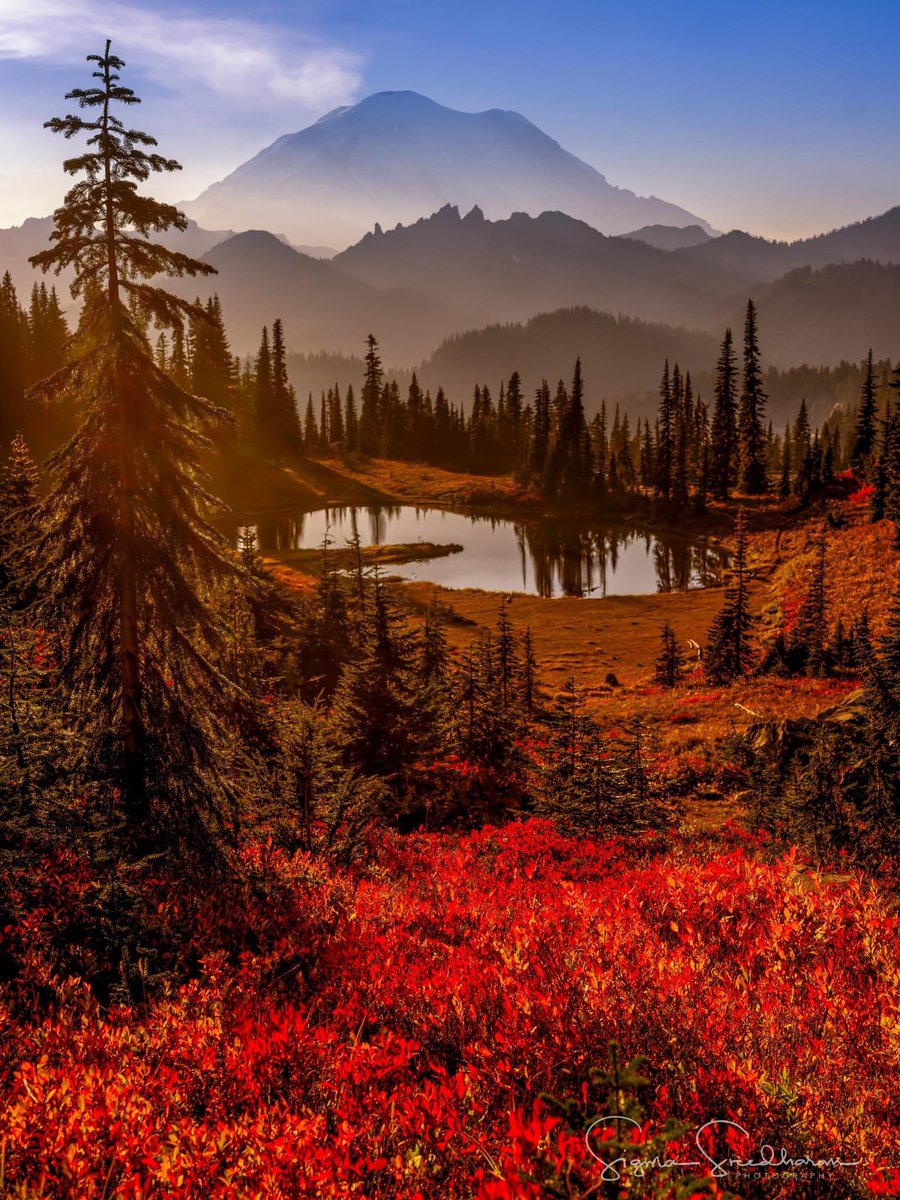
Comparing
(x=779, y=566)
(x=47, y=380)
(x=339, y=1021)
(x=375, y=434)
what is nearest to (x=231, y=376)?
(x=375, y=434)

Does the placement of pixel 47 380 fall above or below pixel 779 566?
above

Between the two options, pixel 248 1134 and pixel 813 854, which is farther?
pixel 813 854

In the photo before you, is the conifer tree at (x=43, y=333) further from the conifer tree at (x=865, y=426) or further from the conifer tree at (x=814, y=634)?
the conifer tree at (x=865, y=426)

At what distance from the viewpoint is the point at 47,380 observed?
10.4 meters

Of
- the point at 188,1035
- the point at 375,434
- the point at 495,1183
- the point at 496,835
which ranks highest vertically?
the point at 375,434

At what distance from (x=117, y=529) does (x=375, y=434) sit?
14044 centimetres

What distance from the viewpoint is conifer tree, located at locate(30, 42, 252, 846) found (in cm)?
1010

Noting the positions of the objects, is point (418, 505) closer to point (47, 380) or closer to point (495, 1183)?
point (47, 380)

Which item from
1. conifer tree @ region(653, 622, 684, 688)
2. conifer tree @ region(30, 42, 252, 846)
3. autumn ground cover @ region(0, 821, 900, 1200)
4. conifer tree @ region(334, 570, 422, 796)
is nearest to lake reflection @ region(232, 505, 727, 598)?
conifer tree @ region(653, 622, 684, 688)

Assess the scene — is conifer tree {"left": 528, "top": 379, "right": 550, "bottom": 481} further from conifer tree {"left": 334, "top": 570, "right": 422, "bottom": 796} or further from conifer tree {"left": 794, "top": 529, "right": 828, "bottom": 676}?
conifer tree {"left": 334, "top": 570, "right": 422, "bottom": 796}

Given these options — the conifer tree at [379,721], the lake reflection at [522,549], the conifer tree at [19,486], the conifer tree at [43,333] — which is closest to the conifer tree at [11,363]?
the conifer tree at [43,333]

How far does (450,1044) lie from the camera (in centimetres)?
528
